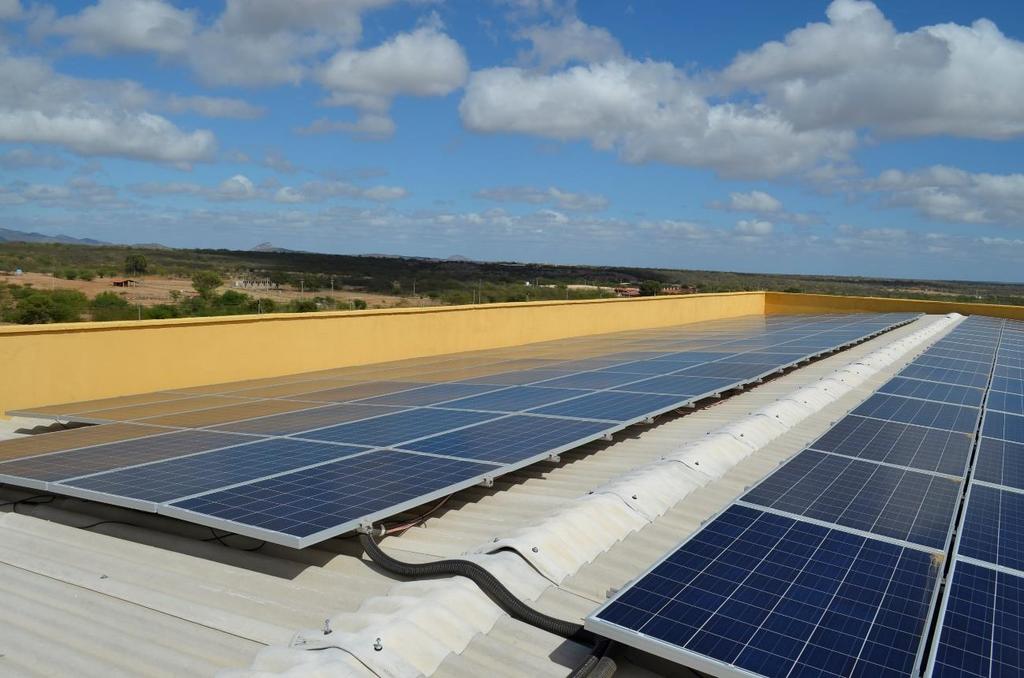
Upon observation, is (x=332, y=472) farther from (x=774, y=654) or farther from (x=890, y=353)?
(x=890, y=353)

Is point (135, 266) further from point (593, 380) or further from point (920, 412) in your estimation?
point (920, 412)

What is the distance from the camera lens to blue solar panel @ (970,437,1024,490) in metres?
7.51

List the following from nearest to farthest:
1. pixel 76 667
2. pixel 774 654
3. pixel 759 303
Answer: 1. pixel 774 654
2. pixel 76 667
3. pixel 759 303

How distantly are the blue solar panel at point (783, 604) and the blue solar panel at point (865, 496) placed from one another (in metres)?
0.43

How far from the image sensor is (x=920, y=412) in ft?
36.6

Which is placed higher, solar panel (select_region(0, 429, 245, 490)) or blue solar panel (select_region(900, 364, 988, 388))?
blue solar panel (select_region(900, 364, 988, 388))

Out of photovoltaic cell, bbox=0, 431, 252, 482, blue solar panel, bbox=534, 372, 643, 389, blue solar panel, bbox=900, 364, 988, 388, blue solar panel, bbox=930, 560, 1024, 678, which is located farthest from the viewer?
blue solar panel, bbox=900, 364, 988, 388

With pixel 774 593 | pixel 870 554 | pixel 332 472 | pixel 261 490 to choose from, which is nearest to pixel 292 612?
pixel 261 490

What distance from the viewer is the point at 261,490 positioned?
6.80 meters

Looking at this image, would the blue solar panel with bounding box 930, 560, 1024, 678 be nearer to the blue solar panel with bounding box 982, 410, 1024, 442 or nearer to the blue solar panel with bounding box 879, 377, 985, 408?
the blue solar panel with bounding box 982, 410, 1024, 442

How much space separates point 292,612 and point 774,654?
3.58 m

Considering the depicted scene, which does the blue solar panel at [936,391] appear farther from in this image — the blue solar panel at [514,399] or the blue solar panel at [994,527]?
the blue solar panel at [994,527]

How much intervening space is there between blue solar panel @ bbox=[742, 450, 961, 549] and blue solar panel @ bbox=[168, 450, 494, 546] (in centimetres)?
291

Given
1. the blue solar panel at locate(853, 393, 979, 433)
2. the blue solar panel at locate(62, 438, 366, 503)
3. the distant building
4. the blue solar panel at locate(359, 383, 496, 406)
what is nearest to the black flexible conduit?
the blue solar panel at locate(62, 438, 366, 503)
